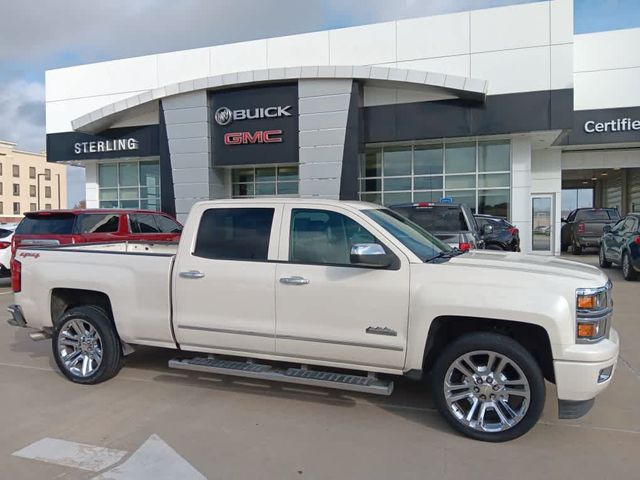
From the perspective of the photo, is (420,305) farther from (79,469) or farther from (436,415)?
(79,469)

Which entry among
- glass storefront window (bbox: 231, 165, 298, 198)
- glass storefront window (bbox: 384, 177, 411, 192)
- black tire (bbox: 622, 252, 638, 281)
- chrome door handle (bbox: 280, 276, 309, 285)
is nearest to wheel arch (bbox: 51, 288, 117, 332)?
chrome door handle (bbox: 280, 276, 309, 285)

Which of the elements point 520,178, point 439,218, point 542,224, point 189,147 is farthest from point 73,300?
point 542,224

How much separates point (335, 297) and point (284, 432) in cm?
113

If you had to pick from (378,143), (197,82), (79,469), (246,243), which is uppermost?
(197,82)

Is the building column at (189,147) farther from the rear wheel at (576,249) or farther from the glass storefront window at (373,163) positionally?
the rear wheel at (576,249)

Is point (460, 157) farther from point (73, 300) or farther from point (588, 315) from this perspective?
point (588, 315)

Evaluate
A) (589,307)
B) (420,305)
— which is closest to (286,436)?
(420,305)

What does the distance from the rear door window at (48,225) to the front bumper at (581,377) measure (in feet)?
29.0

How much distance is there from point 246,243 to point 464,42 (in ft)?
55.5

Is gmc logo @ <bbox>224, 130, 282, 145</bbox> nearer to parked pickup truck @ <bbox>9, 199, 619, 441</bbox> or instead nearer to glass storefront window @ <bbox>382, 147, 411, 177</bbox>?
glass storefront window @ <bbox>382, 147, 411, 177</bbox>

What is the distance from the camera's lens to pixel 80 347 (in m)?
5.47

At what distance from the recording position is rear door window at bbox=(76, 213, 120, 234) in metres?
9.88

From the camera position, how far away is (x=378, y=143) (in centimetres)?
2055

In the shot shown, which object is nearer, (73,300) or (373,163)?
(73,300)
